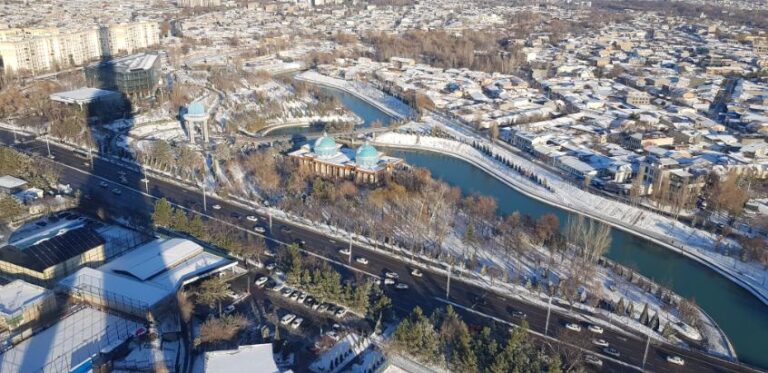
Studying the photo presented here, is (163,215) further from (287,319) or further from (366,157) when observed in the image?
(366,157)

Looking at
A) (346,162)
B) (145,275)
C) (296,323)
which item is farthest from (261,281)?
(346,162)

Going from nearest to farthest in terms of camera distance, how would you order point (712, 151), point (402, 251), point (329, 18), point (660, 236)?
point (402, 251)
point (660, 236)
point (712, 151)
point (329, 18)

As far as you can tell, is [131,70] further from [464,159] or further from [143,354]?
[143,354]

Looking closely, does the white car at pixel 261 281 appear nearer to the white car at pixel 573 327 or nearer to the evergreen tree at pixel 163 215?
the evergreen tree at pixel 163 215

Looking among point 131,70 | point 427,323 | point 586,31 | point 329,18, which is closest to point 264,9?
point 329,18

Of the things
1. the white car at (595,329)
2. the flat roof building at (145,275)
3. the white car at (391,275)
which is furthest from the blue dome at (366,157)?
the white car at (595,329)

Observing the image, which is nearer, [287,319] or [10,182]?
[287,319]
